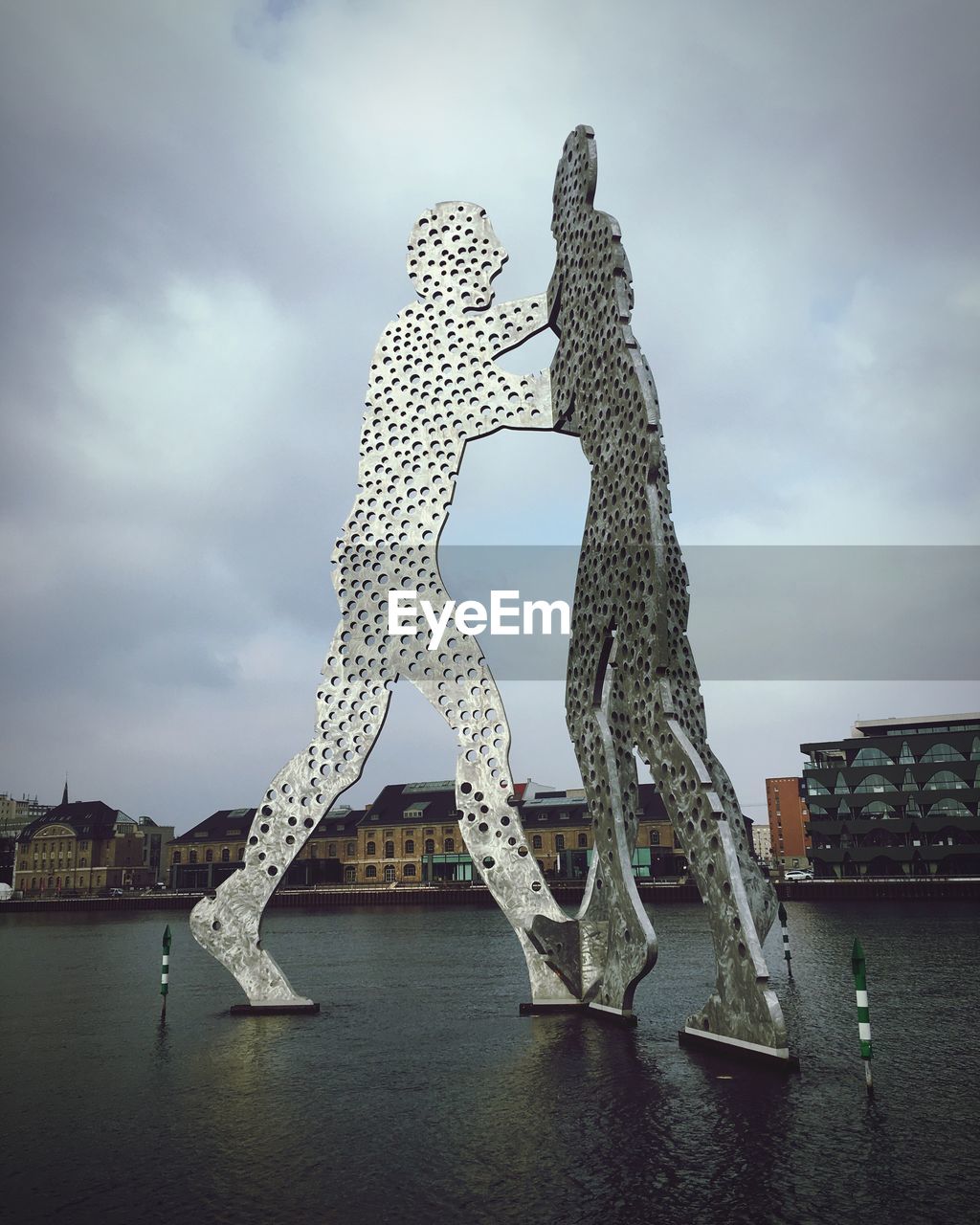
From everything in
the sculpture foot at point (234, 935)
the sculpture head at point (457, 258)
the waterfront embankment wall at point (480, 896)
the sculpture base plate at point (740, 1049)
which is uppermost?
the sculpture head at point (457, 258)

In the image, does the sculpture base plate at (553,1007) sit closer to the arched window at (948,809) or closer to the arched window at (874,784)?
the arched window at (948,809)

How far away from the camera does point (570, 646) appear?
1780 centimetres

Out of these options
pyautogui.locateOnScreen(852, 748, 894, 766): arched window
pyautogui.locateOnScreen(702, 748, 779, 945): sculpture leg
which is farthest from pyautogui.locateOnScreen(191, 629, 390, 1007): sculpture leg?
pyautogui.locateOnScreen(852, 748, 894, 766): arched window

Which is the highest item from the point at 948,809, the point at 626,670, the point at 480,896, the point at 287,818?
the point at 626,670

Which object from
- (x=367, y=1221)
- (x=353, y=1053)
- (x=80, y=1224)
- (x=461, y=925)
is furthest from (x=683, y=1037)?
(x=461, y=925)

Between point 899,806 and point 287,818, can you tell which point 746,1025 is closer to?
point 287,818

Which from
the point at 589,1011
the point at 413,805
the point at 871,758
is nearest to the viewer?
the point at 589,1011

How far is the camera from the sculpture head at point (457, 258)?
755 inches

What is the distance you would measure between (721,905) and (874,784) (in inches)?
2755

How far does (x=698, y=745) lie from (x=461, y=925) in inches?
1410

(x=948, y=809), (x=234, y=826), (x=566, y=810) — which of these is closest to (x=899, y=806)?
(x=948, y=809)

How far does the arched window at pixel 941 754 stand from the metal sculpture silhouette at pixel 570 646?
65.4m

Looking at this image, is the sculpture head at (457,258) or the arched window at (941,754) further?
the arched window at (941,754)

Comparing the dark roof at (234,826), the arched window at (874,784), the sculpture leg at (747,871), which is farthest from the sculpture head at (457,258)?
the dark roof at (234,826)
